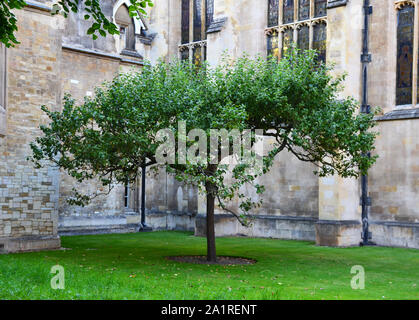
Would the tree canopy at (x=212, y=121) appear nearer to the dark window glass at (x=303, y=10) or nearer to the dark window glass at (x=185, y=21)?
the dark window glass at (x=303, y=10)

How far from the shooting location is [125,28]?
2684 cm

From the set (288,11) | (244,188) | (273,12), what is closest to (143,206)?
(244,188)

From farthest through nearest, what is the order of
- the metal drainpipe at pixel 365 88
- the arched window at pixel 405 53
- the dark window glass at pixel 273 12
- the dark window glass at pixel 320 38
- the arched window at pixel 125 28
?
1. the arched window at pixel 125 28
2. the dark window glass at pixel 273 12
3. the dark window glass at pixel 320 38
4. the metal drainpipe at pixel 365 88
5. the arched window at pixel 405 53

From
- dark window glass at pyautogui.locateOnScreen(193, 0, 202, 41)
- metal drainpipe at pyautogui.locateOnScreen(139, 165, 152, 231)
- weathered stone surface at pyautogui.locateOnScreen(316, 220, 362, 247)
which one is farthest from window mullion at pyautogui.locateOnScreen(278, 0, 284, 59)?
metal drainpipe at pyautogui.locateOnScreen(139, 165, 152, 231)

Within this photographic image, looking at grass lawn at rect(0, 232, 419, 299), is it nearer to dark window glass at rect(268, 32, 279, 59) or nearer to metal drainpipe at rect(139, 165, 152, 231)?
metal drainpipe at rect(139, 165, 152, 231)

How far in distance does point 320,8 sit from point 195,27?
296 inches

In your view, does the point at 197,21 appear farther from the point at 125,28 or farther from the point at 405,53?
the point at 405,53

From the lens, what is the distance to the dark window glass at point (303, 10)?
22516mm

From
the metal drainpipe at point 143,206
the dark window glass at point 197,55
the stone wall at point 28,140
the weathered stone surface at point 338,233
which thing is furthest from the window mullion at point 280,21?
the stone wall at point 28,140

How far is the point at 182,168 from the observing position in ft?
45.7

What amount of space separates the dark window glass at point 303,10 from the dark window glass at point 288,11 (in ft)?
1.14

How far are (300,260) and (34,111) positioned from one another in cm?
953

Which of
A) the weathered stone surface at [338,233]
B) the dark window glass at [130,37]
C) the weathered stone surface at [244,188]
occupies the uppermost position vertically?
the dark window glass at [130,37]
